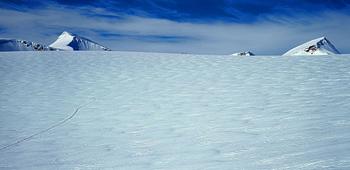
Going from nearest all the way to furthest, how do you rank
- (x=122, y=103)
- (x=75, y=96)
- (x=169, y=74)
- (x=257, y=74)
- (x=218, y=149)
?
(x=218, y=149)
(x=122, y=103)
(x=75, y=96)
(x=257, y=74)
(x=169, y=74)

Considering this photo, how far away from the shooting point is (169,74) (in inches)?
370

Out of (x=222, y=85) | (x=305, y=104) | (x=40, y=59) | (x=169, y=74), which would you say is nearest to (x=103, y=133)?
(x=305, y=104)

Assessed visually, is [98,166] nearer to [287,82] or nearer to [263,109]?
[263,109]

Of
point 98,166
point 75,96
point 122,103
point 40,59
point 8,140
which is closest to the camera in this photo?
point 98,166

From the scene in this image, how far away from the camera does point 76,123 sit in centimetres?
484

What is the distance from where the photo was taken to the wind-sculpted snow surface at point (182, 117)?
2947 millimetres

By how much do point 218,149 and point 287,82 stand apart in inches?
179

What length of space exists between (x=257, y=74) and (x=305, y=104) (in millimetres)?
3778

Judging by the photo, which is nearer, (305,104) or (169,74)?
(305,104)

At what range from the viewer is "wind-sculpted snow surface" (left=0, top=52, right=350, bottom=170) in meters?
2.95

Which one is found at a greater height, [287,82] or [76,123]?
[287,82]

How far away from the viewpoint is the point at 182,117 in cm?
487

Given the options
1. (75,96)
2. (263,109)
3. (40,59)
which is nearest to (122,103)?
(75,96)

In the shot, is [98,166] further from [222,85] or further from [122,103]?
[222,85]
